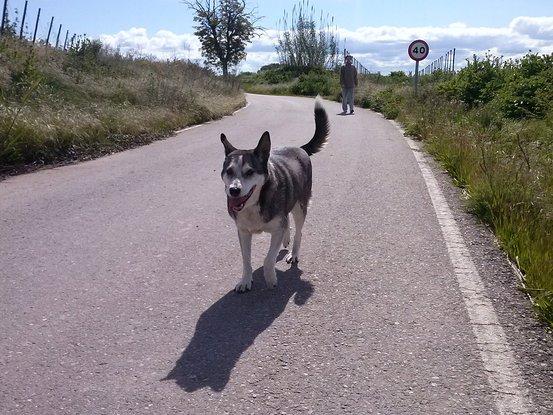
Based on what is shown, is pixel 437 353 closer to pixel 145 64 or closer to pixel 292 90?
pixel 145 64

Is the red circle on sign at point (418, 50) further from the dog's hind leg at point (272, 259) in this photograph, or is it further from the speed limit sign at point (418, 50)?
the dog's hind leg at point (272, 259)

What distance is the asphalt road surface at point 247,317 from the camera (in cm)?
329

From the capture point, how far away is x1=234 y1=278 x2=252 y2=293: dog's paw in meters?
4.82

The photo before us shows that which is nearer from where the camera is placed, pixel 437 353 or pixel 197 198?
pixel 437 353

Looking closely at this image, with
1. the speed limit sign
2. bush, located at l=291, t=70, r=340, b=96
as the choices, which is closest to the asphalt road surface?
the speed limit sign

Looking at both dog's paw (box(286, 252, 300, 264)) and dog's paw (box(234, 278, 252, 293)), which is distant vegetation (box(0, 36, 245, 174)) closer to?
dog's paw (box(286, 252, 300, 264))

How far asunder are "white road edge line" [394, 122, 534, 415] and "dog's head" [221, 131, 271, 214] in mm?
1744

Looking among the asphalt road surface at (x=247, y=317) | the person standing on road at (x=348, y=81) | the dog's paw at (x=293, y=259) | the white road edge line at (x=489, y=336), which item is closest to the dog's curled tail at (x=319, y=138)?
the asphalt road surface at (x=247, y=317)

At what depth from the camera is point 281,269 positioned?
5445 mm

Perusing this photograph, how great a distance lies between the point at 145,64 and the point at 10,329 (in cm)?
2370

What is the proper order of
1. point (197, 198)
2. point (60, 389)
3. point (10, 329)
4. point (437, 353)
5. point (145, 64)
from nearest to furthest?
point (60, 389) → point (437, 353) → point (10, 329) → point (197, 198) → point (145, 64)

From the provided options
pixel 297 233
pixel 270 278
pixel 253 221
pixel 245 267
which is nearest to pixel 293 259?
pixel 297 233

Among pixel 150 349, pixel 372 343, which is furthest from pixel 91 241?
pixel 372 343

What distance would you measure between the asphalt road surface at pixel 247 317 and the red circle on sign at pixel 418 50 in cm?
1475
